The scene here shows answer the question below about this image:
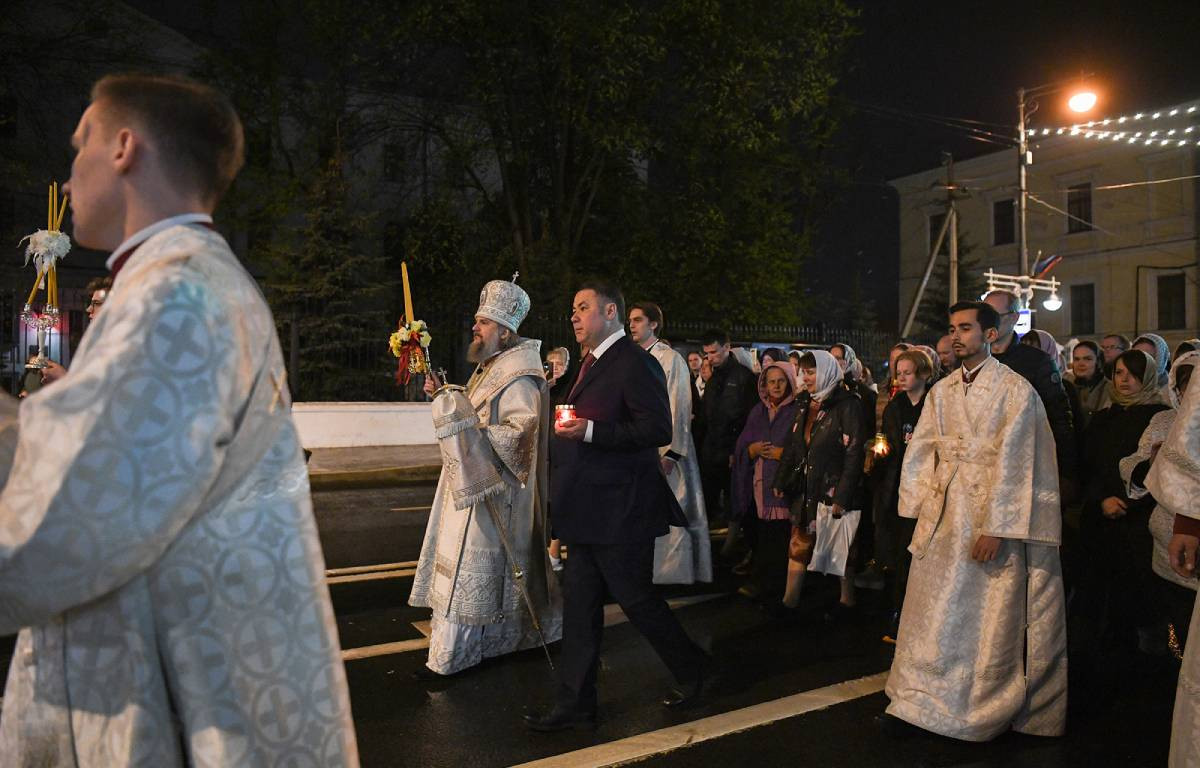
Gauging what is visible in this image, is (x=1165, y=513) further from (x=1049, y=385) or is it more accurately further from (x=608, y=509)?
(x=608, y=509)

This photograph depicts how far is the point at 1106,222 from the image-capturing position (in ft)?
134

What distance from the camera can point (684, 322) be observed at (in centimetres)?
2414

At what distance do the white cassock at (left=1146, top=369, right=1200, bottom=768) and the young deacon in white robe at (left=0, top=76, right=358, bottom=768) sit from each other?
8.61 feet

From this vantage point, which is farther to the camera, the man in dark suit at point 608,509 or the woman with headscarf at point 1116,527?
the woman with headscarf at point 1116,527

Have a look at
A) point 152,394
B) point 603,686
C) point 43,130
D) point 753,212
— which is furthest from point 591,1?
point 152,394

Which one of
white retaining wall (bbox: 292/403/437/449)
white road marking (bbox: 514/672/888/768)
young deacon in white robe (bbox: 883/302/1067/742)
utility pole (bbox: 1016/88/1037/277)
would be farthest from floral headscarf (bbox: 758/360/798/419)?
utility pole (bbox: 1016/88/1037/277)

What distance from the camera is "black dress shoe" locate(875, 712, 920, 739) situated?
4.43 m

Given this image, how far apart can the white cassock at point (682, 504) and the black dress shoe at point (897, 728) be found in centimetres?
282

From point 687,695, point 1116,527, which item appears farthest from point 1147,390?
point 687,695

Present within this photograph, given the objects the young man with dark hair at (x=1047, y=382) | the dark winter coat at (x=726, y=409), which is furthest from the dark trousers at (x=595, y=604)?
the dark winter coat at (x=726, y=409)

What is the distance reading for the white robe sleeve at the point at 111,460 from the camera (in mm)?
1425

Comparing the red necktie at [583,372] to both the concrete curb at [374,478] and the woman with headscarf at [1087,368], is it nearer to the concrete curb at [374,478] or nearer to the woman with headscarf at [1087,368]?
the woman with headscarf at [1087,368]

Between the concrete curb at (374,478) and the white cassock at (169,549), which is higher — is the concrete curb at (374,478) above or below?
below

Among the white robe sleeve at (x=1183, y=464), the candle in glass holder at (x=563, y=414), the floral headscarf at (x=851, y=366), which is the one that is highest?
the floral headscarf at (x=851, y=366)
